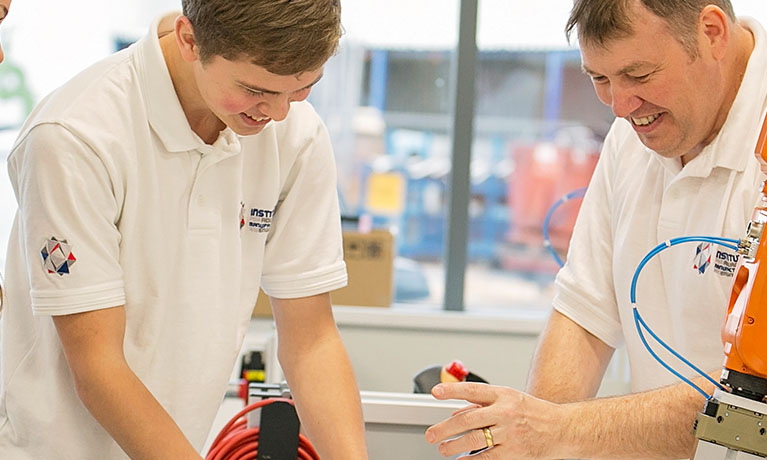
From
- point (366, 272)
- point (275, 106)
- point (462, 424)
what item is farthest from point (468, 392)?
point (366, 272)

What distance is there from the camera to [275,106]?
4.48ft

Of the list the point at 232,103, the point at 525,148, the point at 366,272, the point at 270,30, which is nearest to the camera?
the point at 270,30

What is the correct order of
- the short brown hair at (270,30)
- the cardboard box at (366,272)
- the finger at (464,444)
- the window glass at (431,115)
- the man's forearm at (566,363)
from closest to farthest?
the short brown hair at (270,30) < the finger at (464,444) < the man's forearm at (566,363) < the cardboard box at (366,272) < the window glass at (431,115)

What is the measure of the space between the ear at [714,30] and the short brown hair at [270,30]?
2.09 feet

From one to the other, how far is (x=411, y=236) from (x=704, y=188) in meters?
2.51

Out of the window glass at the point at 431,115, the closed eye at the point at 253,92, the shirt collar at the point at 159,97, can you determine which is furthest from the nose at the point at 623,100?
the window glass at the point at 431,115

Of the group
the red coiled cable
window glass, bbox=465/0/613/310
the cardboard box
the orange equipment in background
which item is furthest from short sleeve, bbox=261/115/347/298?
the orange equipment in background

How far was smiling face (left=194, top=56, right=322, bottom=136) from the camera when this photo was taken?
4.30 ft

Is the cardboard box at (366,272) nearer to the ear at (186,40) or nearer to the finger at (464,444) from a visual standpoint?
the finger at (464,444)

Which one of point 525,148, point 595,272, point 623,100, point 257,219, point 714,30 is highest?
point 714,30

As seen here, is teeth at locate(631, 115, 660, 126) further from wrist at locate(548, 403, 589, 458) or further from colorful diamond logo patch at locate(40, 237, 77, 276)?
Result: colorful diamond logo patch at locate(40, 237, 77, 276)

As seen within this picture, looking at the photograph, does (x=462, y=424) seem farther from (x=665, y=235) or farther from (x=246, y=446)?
(x=665, y=235)

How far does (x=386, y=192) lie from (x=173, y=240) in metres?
2.59

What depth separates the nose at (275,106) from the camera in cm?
136
